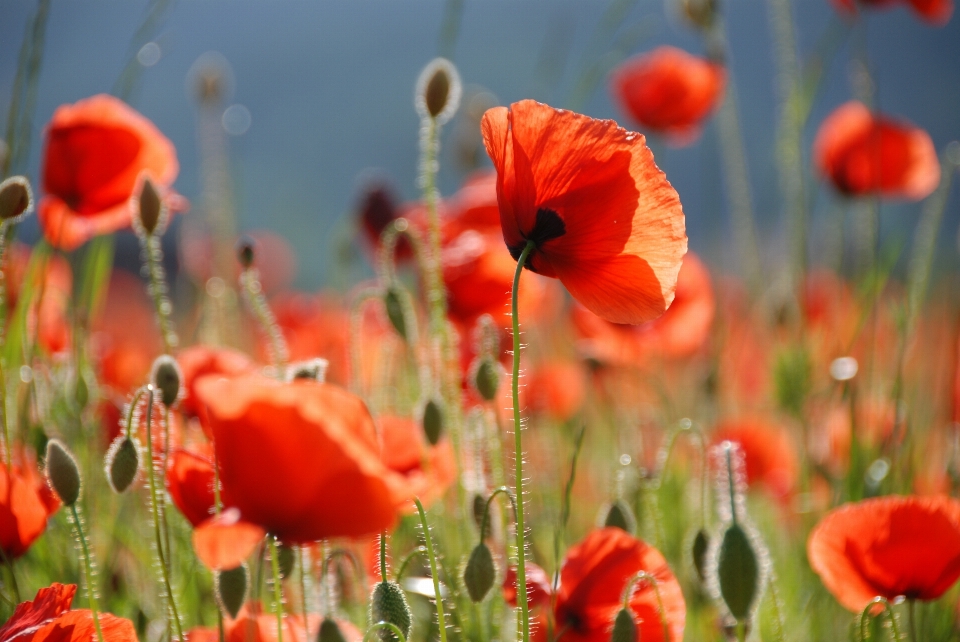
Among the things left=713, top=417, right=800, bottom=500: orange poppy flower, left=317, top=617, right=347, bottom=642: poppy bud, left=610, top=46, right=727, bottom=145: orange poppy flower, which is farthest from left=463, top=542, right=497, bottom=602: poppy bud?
left=610, top=46, right=727, bottom=145: orange poppy flower

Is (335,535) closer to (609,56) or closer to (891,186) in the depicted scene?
(609,56)

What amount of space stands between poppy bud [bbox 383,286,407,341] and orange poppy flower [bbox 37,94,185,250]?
0.29 m

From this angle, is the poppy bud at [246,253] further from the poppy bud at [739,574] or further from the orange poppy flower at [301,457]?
the poppy bud at [739,574]

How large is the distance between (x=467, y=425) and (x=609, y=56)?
616 millimetres

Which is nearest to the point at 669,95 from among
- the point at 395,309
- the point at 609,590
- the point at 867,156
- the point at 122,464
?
the point at 867,156

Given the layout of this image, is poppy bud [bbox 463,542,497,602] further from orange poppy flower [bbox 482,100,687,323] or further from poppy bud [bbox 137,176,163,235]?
poppy bud [bbox 137,176,163,235]

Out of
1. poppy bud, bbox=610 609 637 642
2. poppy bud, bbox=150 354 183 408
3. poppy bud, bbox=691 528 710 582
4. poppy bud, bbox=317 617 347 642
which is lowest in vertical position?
poppy bud, bbox=691 528 710 582

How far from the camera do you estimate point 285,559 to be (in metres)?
0.73

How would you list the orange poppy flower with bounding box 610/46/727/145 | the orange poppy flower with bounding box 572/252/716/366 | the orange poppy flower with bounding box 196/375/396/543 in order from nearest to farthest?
1. the orange poppy flower with bounding box 196/375/396/543
2. the orange poppy flower with bounding box 572/252/716/366
3. the orange poppy flower with bounding box 610/46/727/145

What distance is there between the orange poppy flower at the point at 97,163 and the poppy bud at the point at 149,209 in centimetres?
20

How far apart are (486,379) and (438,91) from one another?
29cm

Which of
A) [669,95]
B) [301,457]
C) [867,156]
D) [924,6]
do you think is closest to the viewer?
[301,457]

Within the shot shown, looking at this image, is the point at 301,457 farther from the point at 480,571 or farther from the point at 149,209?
the point at 149,209

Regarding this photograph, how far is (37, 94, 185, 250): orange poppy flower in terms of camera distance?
1082mm
